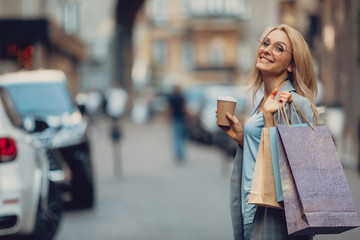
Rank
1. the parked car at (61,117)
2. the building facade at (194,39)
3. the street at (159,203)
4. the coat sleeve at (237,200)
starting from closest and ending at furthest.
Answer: the coat sleeve at (237,200), the street at (159,203), the parked car at (61,117), the building facade at (194,39)

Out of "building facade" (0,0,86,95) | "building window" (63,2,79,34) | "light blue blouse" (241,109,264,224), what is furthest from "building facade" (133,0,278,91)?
"light blue blouse" (241,109,264,224)

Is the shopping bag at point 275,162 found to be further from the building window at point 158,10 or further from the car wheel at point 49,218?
the building window at point 158,10

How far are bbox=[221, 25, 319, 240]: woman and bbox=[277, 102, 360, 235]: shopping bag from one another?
171mm

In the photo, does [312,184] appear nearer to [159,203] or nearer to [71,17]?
[159,203]

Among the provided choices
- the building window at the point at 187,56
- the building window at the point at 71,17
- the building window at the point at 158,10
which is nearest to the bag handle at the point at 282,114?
the building window at the point at 71,17

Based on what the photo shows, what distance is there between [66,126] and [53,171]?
1208mm

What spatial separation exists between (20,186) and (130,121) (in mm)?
37912

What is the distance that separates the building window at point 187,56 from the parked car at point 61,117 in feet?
195

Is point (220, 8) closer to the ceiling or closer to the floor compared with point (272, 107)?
closer to the floor

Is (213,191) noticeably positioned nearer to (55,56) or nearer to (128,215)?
(128,215)

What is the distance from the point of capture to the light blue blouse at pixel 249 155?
3488 mm

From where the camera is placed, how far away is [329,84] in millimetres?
23844

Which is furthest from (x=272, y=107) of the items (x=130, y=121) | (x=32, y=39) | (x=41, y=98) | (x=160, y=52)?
(x=160, y=52)

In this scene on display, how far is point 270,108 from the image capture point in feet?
11.0
